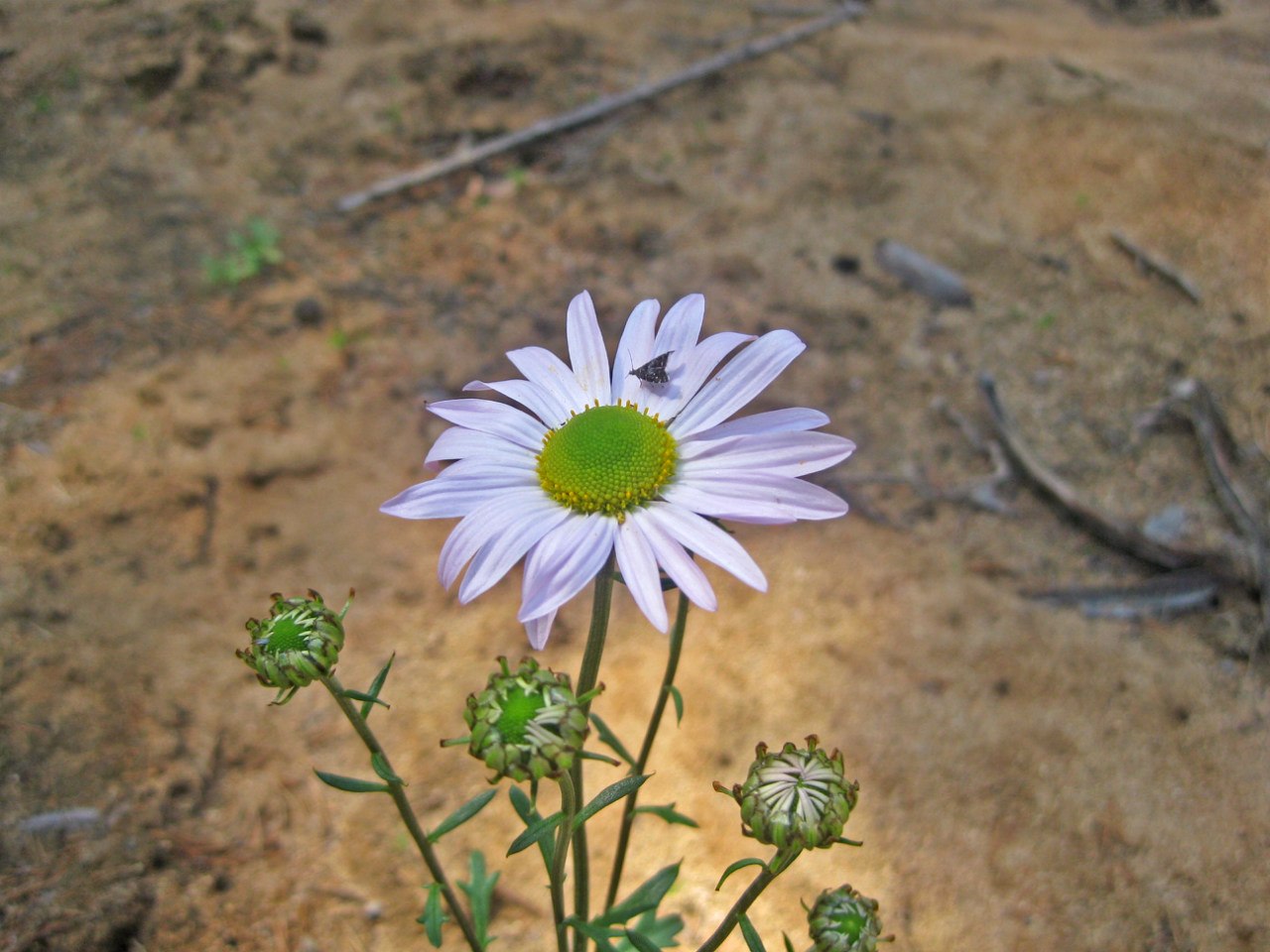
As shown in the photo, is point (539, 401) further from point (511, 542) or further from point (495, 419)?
point (511, 542)

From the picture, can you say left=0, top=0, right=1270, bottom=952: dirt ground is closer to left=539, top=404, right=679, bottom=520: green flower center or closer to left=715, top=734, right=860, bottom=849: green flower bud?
left=715, top=734, right=860, bottom=849: green flower bud

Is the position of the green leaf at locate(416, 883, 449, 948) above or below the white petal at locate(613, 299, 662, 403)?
below

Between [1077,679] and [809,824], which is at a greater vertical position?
[809,824]

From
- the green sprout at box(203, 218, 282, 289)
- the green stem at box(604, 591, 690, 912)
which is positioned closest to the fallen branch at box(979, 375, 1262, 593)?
the green stem at box(604, 591, 690, 912)

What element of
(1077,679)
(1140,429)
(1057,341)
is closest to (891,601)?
(1077,679)

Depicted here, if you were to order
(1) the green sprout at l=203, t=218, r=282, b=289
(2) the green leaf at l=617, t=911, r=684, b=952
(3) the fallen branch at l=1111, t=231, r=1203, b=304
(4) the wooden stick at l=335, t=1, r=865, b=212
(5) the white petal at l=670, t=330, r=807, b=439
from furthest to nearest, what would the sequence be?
(4) the wooden stick at l=335, t=1, r=865, b=212 → (1) the green sprout at l=203, t=218, r=282, b=289 → (3) the fallen branch at l=1111, t=231, r=1203, b=304 → (2) the green leaf at l=617, t=911, r=684, b=952 → (5) the white petal at l=670, t=330, r=807, b=439

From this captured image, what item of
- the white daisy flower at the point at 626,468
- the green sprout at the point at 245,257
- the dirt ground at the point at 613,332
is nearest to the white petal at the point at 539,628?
the white daisy flower at the point at 626,468

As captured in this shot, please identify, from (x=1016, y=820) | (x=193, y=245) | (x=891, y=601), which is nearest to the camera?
(x=1016, y=820)

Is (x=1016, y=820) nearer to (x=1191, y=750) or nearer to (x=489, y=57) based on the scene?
(x=1191, y=750)
